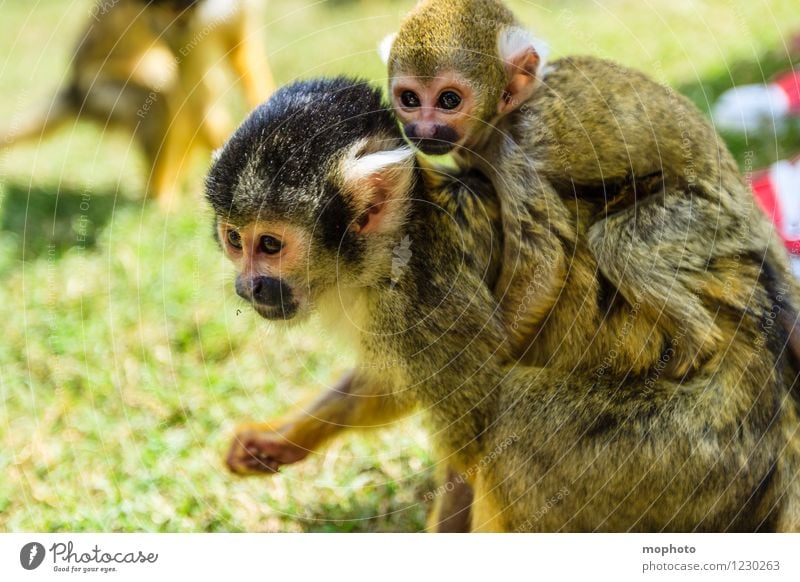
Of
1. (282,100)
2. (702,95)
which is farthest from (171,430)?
(702,95)

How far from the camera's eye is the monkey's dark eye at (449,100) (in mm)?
2678

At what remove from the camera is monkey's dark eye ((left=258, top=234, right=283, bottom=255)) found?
2490mm

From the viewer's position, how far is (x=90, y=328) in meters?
3.78

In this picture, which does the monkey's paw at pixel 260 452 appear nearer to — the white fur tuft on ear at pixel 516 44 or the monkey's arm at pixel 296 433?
the monkey's arm at pixel 296 433

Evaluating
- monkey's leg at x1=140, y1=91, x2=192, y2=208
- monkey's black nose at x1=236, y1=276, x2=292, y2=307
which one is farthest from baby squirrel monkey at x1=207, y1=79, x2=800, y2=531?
monkey's leg at x1=140, y1=91, x2=192, y2=208

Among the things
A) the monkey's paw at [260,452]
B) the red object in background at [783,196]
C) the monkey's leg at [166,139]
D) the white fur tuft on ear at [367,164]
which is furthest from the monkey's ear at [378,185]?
the monkey's leg at [166,139]

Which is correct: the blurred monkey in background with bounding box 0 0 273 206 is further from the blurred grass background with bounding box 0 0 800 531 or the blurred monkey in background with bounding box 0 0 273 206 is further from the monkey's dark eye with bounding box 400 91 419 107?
the monkey's dark eye with bounding box 400 91 419 107

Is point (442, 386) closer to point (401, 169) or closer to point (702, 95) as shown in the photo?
point (401, 169)

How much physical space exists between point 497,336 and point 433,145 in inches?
24.8

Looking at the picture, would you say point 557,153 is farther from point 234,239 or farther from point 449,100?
point 234,239

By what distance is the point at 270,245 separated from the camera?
8.22 ft

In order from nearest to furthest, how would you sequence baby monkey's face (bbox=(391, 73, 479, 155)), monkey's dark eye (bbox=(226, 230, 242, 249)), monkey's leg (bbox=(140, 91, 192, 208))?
1. monkey's dark eye (bbox=(226, 230, 242, 249))
2. baby monkey's face (bbox=(391, 73, 479, 155))
3. monkey's leg (bbox=(140, 91, 192, 208))

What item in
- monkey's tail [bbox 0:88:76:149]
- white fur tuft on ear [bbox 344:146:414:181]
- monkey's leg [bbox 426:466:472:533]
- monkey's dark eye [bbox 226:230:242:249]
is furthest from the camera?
monkey's tail [bbox 0:88:76:149]

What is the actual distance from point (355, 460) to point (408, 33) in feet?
5.39
